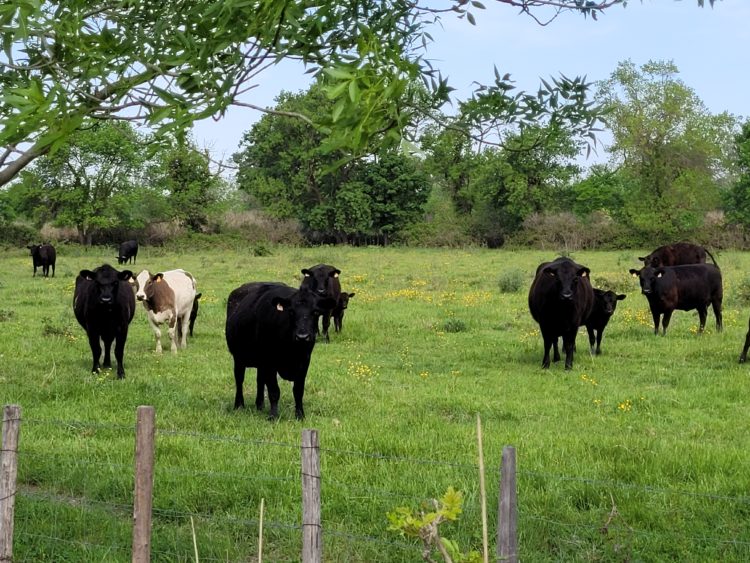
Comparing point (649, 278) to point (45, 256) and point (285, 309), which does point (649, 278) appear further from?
point (45, 256)

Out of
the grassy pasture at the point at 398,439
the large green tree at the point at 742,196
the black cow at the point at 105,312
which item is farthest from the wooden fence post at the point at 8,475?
the large green tree at the point at 742,196

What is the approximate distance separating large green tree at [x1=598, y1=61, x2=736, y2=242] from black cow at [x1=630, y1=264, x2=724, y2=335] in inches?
1646

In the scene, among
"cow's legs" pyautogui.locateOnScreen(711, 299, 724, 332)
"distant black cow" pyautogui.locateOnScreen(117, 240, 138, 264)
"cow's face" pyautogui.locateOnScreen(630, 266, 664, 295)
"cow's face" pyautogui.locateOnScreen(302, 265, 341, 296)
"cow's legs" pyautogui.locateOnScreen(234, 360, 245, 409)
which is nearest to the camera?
"cow's legs" pyautogui.locateOnScreen(234, 360, 245, 409)

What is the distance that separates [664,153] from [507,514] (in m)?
60.6

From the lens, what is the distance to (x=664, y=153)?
6047 cm

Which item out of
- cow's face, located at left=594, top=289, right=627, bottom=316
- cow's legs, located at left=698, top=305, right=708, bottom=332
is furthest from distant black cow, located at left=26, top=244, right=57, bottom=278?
cow's legs, located at left=698, top=305, right=708, bottom=332

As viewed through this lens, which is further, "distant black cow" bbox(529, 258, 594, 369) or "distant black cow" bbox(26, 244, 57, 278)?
"distant black cow" bbox(26, 244, 57, 278)

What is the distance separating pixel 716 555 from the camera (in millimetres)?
5840

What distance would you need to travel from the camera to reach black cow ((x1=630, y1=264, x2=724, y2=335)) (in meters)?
17.5

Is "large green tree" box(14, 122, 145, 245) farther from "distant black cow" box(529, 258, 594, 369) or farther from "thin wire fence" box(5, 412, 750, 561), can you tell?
"thin wire fence" box(5, 412, 750, 561)

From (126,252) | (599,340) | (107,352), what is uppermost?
(126,252)

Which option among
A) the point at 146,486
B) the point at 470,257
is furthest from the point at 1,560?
the point at 470,257

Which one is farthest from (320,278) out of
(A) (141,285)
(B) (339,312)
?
(A) (141,285)

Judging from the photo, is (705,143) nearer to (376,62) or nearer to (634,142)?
(634,142)
